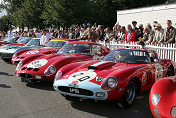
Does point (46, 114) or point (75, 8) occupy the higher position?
point (75, 8)

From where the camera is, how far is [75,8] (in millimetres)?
22359

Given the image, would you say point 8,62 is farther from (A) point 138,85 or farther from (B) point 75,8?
(B) point 75,8

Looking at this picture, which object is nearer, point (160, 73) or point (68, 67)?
point (68, 67)

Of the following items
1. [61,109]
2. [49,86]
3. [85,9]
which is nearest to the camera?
[61,109]

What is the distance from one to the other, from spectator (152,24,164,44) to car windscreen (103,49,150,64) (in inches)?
151

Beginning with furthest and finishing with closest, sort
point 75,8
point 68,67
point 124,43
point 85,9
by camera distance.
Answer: point 85,9
point 75,8
point 124,43
point 68,67

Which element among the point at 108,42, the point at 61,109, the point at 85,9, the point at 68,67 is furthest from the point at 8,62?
the point at 85,9

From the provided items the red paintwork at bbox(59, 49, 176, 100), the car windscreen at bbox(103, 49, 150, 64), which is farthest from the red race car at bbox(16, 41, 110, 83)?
the red paintwork at bbox(59, 49, 176, 100)

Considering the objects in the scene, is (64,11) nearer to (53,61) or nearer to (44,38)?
(44,38)

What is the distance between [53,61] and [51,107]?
227 cm

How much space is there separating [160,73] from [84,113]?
8.82 ft

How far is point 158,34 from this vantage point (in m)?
9.34

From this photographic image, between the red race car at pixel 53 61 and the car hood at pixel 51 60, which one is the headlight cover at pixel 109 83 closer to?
the red race car at pixel 53 61

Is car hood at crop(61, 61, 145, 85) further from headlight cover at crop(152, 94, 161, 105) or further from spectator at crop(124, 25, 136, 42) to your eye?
spectator at crop(124, 25, 136, 42)
